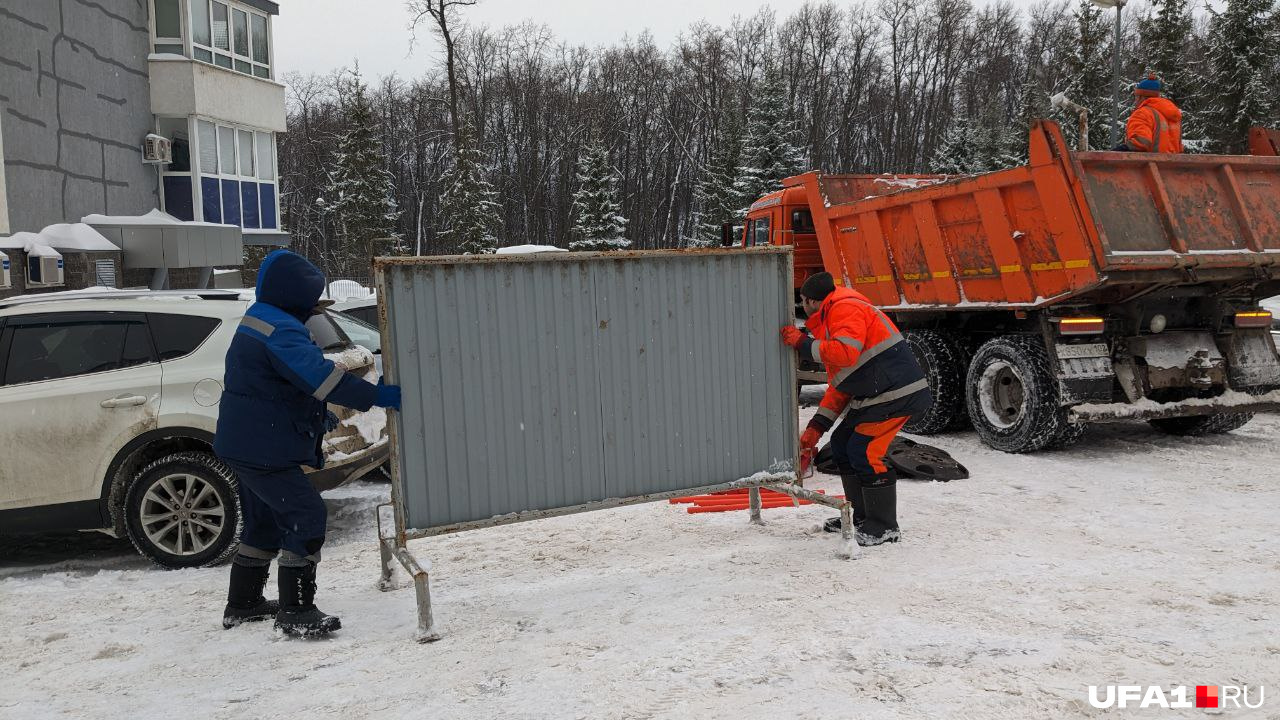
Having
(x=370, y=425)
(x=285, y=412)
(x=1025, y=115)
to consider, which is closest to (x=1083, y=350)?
(x=370, y=425)

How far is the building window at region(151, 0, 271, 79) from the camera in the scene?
21.4m

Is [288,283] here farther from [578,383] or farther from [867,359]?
[867,359]

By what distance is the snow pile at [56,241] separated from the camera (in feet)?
40.2

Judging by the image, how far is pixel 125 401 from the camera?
5258 mm

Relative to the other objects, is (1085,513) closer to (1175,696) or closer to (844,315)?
(844,315)

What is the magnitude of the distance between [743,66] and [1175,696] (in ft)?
190

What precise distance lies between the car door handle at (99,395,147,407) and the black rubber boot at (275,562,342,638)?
6.07 ft

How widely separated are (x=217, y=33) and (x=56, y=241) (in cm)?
1115

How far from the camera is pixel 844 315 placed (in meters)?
5.15

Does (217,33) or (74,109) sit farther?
(217,33)

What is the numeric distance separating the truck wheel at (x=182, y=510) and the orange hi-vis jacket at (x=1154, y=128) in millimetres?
7653

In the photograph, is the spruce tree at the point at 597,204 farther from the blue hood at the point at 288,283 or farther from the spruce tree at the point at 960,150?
the blue hood at the point at 288,283

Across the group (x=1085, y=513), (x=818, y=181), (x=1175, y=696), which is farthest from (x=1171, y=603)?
(x=818, y=181)

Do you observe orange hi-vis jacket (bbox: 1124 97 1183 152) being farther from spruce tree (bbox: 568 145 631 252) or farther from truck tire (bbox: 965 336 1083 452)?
spruce tree (bbox: 568 145 631 252)
